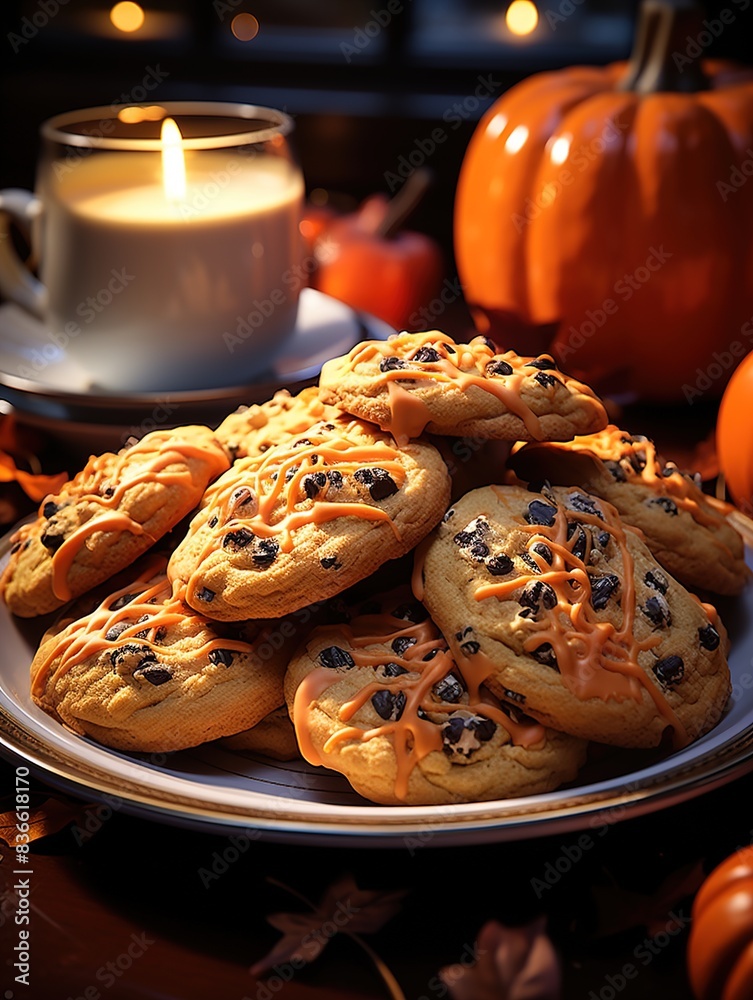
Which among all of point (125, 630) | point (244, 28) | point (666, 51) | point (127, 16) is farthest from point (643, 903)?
point (127, 16)

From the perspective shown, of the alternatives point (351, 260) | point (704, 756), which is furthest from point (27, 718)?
point (351, 260)

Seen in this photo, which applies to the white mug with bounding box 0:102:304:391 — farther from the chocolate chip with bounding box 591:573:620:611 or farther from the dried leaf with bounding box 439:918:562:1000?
the dried leaf with bounding box 439:918:562:1000

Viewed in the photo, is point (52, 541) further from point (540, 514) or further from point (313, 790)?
point (540, 514)

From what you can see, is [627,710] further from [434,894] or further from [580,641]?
[434,894]

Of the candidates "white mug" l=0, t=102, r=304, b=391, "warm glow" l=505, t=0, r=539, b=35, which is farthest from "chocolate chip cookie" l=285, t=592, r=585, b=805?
"warm glow" l=505, t=0, r=539, b=35

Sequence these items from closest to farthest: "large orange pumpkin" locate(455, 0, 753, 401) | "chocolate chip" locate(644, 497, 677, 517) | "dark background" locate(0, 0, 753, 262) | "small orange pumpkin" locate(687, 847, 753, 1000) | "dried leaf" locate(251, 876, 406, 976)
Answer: "small orange pumpkin" locate(687, 847, 753, 1000) → "dried leaf" locate(251, 876, 406, 976) → "chocolate chip" locate(644, 497, 677, 517) → "large orange pumpkin" locate(455, 0, 753, 401) → "dark background" locate(0, 0, 753, 262)

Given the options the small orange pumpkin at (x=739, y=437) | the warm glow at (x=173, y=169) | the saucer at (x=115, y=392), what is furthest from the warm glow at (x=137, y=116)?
the small orange pumpkin at (x=739, y=437)
